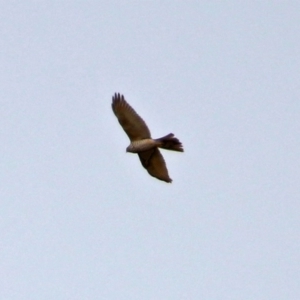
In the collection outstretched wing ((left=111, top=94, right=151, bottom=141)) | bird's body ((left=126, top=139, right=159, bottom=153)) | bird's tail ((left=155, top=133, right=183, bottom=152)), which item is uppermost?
outstretched wing ((left=111, top=94, right=151, bottom=141))

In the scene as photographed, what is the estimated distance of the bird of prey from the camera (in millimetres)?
23406

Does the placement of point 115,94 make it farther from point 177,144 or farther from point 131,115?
point 177,144

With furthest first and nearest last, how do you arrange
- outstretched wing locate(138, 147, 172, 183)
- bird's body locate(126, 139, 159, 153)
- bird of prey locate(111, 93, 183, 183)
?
→ outstretched wing locate(138, 147, 172, 183) → bird of prey locate(111, 93, 183, 183) → bird's body locate(126, 139, 159, 153)

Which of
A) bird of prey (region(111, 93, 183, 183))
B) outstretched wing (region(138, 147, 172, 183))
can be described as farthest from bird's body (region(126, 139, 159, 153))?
outstretched wing (region(138, 147, 172, 183))

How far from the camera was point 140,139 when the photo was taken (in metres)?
23.5

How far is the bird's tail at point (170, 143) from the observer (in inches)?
878

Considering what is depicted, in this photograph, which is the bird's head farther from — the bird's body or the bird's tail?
the bird's tail

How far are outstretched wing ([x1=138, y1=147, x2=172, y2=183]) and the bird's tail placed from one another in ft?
3.38

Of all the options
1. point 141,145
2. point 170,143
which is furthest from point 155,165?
point 170,143

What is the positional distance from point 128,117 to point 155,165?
5.41ft

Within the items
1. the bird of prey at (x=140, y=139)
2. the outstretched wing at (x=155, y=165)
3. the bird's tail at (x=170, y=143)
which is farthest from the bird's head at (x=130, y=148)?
the bird's tail at (x=170, y=143)

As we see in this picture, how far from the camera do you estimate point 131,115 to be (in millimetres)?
23438

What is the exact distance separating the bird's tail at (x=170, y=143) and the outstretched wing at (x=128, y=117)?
872 millimetres

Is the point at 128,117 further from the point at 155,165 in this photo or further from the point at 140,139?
the point at 155,165
